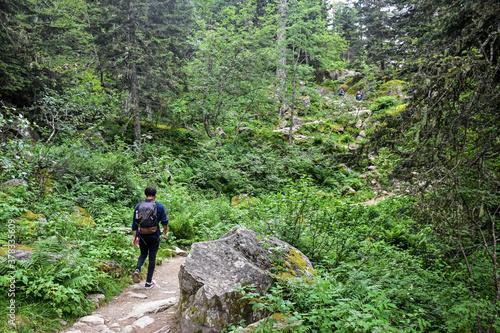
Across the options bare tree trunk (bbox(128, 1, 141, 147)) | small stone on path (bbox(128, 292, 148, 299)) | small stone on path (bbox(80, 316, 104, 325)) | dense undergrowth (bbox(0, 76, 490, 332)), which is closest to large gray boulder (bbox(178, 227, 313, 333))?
dense undergrowth (bbox(0, 76, 490, 332))

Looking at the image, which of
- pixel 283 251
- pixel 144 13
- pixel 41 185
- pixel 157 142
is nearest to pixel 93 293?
pixel 283 251

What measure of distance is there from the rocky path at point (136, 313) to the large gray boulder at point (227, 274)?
558 millimetres

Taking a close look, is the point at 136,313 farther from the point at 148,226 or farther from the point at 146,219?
the point at 146,219

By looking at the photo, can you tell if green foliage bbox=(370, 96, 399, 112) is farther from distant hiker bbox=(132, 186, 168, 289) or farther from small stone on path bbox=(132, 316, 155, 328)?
small stone on path bbox=(132, 316, 155, 328)

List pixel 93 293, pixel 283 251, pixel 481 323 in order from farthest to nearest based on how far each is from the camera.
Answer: pixel 93 293 < pixel 283 251 < pixel 481 323

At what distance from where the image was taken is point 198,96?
53.0ft

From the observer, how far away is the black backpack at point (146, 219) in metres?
5.03

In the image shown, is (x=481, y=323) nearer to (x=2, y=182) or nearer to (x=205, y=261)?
(x=205, y=261)

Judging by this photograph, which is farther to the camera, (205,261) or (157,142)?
(157,142)

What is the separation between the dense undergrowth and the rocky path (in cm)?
25

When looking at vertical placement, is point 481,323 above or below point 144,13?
below

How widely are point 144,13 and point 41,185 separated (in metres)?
13.8

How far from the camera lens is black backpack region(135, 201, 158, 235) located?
5031mm

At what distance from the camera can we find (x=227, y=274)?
3672mm
